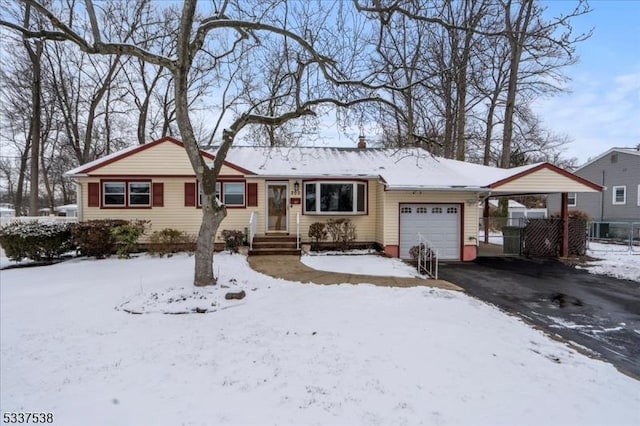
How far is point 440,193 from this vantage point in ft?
40.4

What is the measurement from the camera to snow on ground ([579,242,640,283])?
10.2 meters

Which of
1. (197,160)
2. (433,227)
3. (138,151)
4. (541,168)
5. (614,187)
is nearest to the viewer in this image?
(197,160)

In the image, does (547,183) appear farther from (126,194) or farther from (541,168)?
(126,194)

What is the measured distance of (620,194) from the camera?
70.2ft

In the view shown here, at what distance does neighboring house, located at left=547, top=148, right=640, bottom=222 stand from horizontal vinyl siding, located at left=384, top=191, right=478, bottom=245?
15.0 metres

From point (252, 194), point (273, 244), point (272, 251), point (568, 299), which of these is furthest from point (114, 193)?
point (568, 299)

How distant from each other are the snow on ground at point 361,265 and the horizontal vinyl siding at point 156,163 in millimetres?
5809

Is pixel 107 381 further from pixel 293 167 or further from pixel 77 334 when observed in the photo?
pixel 293 167

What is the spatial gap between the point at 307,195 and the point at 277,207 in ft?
4.41

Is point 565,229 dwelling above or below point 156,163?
below

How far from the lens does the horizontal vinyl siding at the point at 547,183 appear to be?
12305 mm

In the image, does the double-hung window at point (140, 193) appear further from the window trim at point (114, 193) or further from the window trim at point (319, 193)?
the window trim at point (319, 193)

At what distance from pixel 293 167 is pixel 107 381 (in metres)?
10.4

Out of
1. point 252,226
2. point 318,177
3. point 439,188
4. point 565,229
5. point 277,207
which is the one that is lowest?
point 565,229
